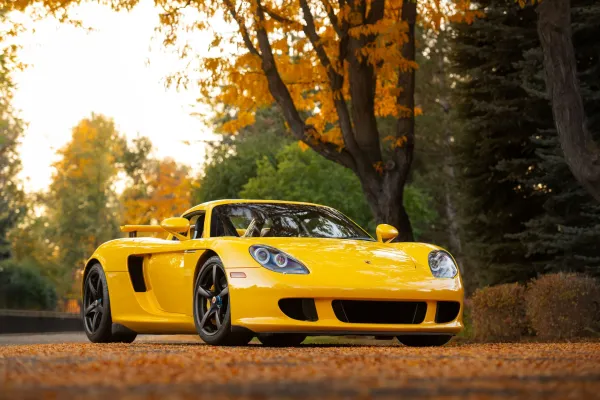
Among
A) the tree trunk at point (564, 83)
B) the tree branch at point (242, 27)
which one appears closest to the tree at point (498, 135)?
the tree branch at point (242, 27)

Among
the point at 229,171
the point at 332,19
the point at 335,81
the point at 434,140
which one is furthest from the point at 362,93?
the point at 434,140

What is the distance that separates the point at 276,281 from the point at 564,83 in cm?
561

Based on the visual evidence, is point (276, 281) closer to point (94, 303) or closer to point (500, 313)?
point (94, 303)

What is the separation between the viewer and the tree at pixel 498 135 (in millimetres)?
20000

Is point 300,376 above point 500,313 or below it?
above

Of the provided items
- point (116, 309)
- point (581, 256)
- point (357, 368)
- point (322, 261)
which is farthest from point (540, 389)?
point (581, 256)

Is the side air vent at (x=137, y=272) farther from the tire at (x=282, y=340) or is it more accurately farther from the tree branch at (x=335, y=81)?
the tree branch at (x=335, y=81)

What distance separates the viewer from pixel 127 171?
78.9 meters

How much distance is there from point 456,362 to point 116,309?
5.45 metres

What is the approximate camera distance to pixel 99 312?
36.6 feet

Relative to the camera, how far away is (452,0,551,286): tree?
65.6ft

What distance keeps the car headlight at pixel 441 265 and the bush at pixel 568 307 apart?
3520 mm

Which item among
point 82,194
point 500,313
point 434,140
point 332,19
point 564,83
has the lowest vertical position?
point 500,313

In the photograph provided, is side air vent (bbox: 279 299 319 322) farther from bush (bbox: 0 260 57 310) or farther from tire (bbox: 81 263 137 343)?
bush (bbox: 0 260 57 310)
